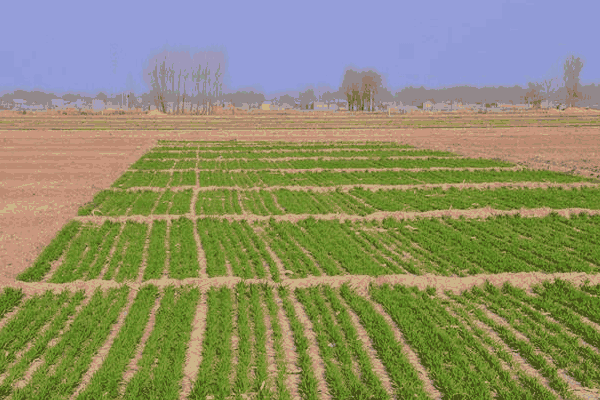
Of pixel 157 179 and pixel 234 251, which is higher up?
pixel 157 179

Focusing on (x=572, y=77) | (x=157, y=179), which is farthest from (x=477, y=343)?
(x=572, y=77)

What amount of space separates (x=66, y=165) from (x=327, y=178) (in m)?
17.5

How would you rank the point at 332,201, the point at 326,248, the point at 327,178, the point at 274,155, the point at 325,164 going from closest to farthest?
the point at 326,248, the point at 332,201, the point at 327,178, the point at 325,164, the point at 274,155

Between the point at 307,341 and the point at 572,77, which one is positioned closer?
the point at 307,341

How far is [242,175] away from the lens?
86.8 feet

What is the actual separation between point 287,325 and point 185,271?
3628mm

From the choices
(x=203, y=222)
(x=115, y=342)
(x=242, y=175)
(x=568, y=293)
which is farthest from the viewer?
(x=242, y=175)

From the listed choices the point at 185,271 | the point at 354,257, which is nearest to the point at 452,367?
the point at 354,257

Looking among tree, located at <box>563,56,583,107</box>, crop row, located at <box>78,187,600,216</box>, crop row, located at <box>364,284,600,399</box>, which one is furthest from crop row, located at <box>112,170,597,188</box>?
tree, located at <box>563,56,583,107</box>

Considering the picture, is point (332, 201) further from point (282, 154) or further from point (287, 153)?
point (287, 153)

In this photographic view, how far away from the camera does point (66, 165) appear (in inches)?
1180

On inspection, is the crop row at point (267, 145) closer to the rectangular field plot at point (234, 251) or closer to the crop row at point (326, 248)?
the crop row at point (326, 248)

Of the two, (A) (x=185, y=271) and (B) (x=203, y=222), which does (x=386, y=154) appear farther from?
(A) (x=185, y=271)

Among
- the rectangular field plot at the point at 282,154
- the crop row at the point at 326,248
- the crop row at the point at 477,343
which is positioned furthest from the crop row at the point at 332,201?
the rectangular field plot at the point at 282,154
